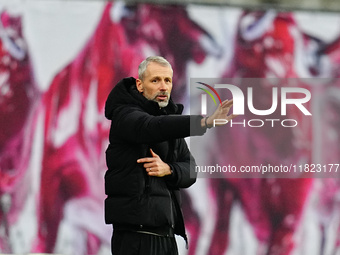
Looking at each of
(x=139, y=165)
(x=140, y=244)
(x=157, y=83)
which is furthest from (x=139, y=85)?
(x=140, y=244)

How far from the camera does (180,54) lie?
9.10 metres

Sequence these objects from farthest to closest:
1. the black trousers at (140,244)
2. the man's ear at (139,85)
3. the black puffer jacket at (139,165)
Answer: the man's ear at (139,85) < the black trousers at (140,244) < the black puffer jacket at (139,165)

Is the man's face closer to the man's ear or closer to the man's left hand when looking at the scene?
the man's ear

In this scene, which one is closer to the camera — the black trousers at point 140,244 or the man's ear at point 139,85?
the black trousers at point 140,244

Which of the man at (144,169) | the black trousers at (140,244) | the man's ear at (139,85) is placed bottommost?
the black trousers at (140,244)

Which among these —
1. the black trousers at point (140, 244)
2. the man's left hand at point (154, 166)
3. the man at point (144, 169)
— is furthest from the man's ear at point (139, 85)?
the black trousers at point (140, 244)

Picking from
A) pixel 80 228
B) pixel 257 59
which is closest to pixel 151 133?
pixel 80 228

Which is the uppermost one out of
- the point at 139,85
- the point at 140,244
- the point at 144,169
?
the point at 139,85

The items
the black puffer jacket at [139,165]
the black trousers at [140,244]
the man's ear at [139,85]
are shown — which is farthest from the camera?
the man's ear at [139,85]

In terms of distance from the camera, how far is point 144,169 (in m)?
4.02

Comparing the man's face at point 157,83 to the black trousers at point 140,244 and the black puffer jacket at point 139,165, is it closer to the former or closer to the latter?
the black puffer jacket at point 139,165

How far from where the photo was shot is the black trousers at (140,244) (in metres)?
4.02

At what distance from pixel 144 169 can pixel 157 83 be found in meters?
0.47

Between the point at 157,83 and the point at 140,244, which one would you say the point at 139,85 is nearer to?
the point at 157,83
